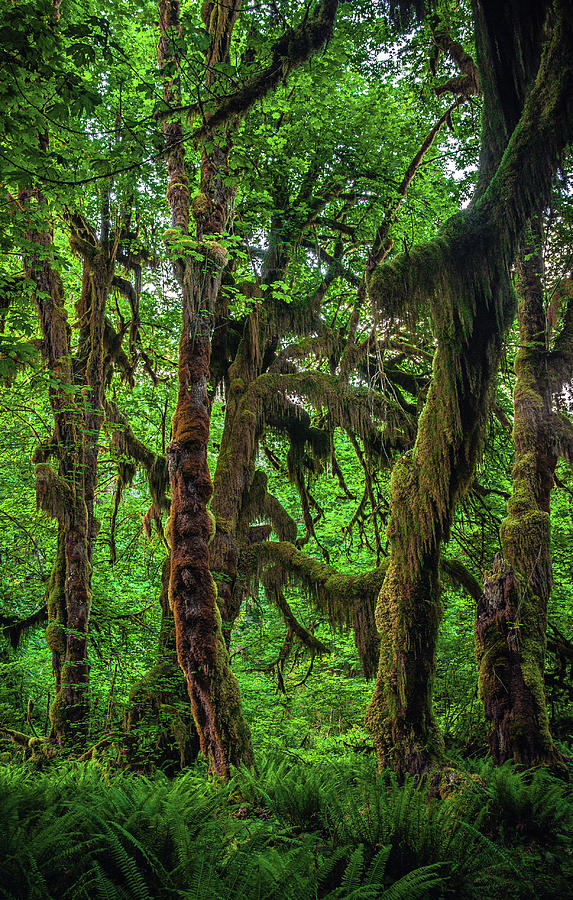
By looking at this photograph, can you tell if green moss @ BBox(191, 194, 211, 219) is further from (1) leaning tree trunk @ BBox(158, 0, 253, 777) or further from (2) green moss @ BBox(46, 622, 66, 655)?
(2) green moss @ BBox(46, 622, 66, 655)

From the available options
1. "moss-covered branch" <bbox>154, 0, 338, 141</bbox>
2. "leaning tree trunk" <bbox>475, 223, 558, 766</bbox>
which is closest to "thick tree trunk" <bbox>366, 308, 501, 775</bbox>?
"leaning tree trunk" <bbox>475, 223, 558, 766</bbox>

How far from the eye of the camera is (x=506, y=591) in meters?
5.52

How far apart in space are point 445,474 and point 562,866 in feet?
9.84

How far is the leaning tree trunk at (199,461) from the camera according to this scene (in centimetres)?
491

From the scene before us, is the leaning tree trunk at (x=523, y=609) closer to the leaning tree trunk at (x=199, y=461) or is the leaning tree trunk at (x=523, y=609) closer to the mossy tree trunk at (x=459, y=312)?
the mossy tree trunk at (x=459, y=312)

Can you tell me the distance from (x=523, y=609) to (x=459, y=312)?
11.8 feet

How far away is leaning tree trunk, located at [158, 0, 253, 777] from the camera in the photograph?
491cm

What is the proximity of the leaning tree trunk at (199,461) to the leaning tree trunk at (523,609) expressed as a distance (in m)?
2.76

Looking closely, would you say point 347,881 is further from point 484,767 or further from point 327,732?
point 327,732

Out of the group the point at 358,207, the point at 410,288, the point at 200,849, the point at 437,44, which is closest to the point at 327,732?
the point at 200,849

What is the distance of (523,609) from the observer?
571 cm

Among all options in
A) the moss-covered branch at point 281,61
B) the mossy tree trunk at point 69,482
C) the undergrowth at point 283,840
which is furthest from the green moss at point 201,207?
the undergrowth at point 283,840

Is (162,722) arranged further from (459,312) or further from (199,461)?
(459,312)

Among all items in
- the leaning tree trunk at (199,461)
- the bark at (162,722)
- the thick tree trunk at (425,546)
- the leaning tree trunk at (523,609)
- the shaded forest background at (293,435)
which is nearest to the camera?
the shaded forest background at (293,435)
